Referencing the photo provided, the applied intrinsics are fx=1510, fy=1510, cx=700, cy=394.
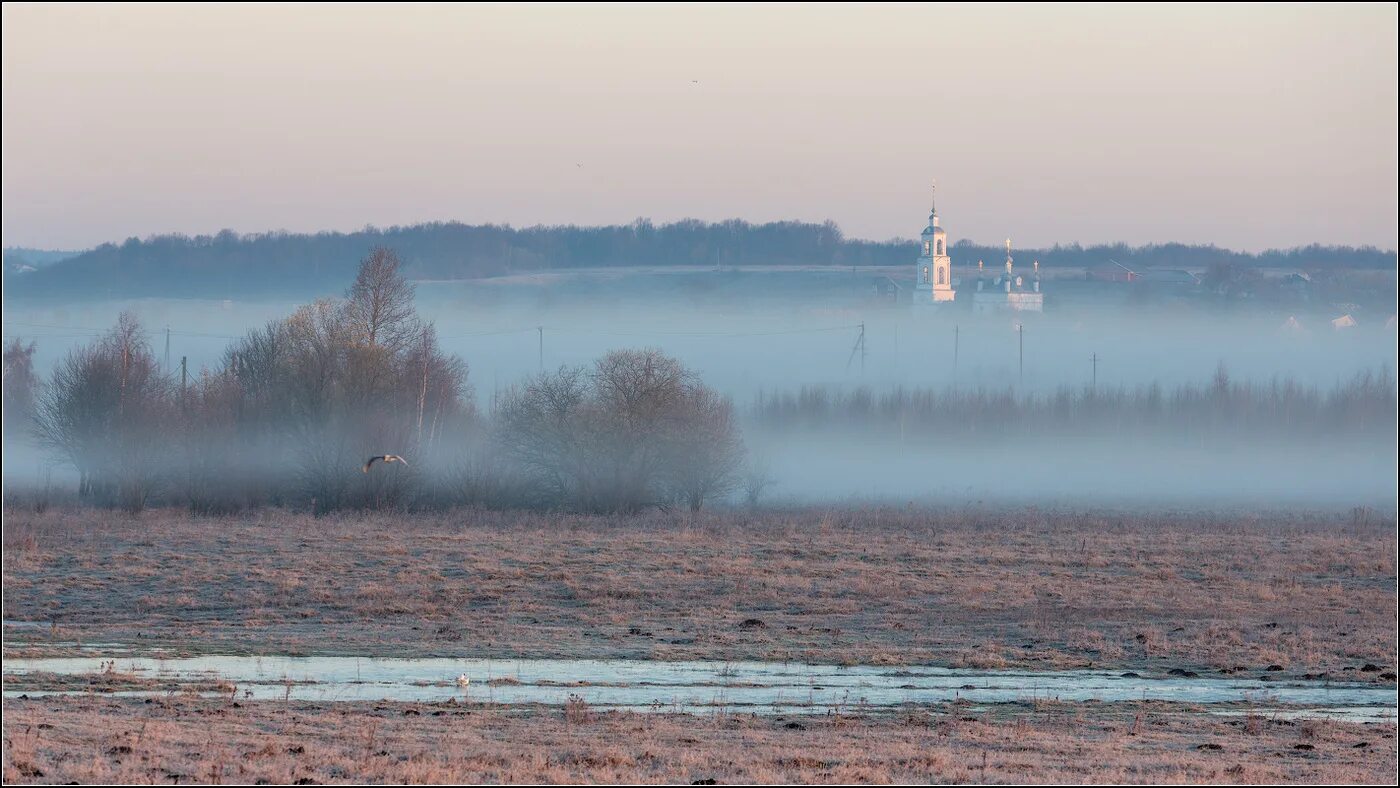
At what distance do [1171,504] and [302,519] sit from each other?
41394mm

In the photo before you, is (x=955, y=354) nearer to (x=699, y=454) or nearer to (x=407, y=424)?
(x=699, y=454)

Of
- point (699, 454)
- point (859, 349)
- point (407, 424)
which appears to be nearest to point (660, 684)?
point (699, 454)

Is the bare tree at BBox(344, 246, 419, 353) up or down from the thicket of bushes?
up

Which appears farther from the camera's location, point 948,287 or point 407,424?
point 948,287

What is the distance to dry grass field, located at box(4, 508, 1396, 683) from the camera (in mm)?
25156

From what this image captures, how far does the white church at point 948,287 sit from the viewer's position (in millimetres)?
145125

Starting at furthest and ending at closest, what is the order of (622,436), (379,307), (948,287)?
(948,287) < (379,307) < (622,436)

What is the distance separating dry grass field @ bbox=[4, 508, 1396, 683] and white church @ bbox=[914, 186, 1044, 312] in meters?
97.6

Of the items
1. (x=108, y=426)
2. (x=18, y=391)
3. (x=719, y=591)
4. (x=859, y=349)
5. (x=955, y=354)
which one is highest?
(x=18, y=391)

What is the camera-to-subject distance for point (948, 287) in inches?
5782

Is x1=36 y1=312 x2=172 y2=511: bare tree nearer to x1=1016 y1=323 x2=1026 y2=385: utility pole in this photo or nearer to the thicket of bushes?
the thicket of bushes

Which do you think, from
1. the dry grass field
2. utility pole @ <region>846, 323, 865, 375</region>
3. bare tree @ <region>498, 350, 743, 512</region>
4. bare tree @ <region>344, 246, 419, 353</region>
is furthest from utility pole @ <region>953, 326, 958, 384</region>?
the dry grass field

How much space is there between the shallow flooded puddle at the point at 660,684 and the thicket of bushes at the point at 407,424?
29431 millimetres

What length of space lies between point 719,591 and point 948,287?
4642 inches
